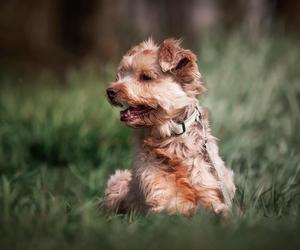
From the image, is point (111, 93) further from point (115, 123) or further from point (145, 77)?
point (115, 123)

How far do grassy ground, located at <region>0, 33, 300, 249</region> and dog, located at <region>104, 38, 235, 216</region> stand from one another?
0.25 meters

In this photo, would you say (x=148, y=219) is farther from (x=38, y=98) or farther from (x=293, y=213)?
(x=38, y=98)

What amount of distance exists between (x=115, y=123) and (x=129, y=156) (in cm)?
92

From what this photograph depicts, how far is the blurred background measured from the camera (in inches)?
682

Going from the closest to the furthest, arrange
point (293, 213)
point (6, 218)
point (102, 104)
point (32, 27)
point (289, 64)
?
point (6, 218) → point (293, 213) → point (102, 104) → point (289, 64) → point (32, 27)

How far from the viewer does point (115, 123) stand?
10242mm

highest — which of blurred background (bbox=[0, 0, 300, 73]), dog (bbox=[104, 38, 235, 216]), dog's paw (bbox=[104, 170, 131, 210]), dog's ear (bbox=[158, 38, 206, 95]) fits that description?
blurred background (bbox=[0, 0, 300, 73])

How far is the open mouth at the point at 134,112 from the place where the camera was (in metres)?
6.52

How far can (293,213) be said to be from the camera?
647cm

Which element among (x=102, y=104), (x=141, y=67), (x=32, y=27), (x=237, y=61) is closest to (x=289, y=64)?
(x=237, y=61)

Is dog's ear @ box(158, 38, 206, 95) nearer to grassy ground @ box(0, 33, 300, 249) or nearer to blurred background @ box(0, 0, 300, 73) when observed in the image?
grassy ground @ box(0, 33, 300, 249)

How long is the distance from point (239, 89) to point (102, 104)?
1.88 m

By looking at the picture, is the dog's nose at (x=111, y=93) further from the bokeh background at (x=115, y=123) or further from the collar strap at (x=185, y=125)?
the bokeh background at (x=115, y=123)

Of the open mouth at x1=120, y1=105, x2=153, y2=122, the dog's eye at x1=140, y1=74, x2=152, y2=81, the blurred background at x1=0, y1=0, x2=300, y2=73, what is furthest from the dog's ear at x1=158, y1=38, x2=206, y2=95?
the blurred background at x1=0, y1=0, x2=300, y2=73
